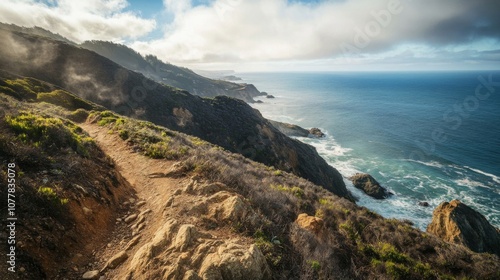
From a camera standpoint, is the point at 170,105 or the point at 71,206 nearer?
the point at 71,206

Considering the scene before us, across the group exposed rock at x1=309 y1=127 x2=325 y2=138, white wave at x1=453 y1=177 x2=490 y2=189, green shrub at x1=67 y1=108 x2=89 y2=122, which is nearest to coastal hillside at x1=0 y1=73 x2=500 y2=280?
green shrub at x1=67 y1=108 x2=89 y2=122

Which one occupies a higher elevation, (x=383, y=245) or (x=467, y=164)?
(x=383, y=245)

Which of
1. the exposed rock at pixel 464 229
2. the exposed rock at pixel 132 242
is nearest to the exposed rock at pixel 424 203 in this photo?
the exposed rock at pixel 464 229

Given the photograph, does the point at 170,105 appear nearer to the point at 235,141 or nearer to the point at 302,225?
the point at 235,141

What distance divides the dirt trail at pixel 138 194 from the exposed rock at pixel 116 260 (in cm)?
11

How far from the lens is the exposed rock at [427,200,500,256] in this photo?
2183 centimetres

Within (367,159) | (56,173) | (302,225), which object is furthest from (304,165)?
(56,173)

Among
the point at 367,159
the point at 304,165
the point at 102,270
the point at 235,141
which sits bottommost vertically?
the point at 367,159

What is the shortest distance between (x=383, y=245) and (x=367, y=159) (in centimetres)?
5041

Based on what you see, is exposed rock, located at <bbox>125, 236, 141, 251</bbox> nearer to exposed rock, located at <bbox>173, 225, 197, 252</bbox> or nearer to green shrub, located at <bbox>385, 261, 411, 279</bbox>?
exposed rock, located at <bbox>173, 225, 197, 252</bbox>

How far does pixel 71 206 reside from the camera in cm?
630

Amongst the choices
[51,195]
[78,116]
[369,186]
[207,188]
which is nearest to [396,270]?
[207,188]

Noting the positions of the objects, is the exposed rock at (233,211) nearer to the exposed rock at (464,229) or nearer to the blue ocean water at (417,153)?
the exposed rock at (464,229)

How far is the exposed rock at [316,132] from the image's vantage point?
73894 millimetres
